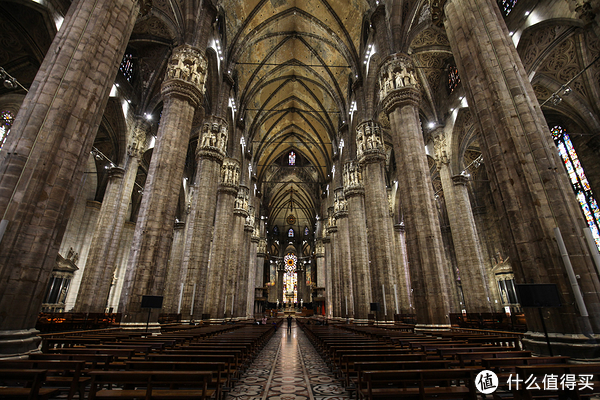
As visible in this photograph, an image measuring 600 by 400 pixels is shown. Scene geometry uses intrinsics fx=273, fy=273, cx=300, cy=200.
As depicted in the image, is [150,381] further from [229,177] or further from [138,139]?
[229,177]

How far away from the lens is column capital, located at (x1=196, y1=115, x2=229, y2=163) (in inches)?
620

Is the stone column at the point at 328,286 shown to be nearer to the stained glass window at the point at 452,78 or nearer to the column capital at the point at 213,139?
the column capital at the point at 213,139

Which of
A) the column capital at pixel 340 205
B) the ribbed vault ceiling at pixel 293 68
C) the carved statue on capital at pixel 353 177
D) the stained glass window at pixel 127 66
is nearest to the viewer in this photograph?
the stained glass window at pixel 127 66

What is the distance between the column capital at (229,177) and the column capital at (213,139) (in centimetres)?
414

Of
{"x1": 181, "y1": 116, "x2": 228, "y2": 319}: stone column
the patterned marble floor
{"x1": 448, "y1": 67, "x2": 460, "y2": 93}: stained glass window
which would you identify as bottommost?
the patterned marble floor

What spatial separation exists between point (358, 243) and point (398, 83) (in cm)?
1095

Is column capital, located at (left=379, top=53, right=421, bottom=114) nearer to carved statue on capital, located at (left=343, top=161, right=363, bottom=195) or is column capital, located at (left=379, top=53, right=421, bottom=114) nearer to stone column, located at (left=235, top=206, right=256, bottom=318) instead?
carved statue on capital, located at (left=343, top=161, right=363, bottom=195)

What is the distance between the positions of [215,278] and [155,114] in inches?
483

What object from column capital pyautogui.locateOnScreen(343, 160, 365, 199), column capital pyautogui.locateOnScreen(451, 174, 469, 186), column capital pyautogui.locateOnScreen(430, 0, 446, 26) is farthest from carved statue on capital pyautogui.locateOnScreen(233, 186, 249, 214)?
column capital pyautogui.locateOnScreen(430, 0, 446, 26)

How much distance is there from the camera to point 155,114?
19.4 m

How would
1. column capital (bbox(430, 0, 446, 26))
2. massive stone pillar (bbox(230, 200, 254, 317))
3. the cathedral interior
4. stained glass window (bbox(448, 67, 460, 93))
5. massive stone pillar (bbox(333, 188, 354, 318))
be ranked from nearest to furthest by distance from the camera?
the cathedral interior
column capital (bbox(430, 0, 446, 26))
stained glass window (bbox(448, 67, 460, 93))
massive stone pillar (bbox(333, 188, 354, 318))
massive stone pillar (bbox(230, 200, 254, 317))

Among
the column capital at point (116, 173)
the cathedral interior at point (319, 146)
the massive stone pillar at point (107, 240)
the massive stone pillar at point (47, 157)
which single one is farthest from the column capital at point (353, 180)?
the massive stone pillar at point (47, 157)

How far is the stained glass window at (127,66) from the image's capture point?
55.1 ft

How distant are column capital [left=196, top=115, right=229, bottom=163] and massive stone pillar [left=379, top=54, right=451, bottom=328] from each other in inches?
374
